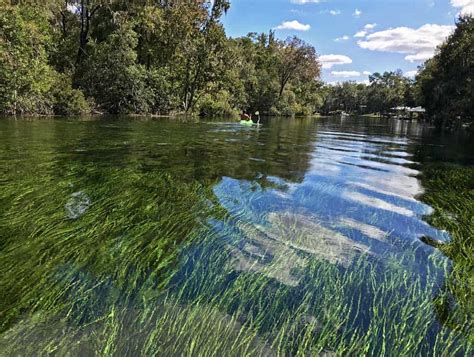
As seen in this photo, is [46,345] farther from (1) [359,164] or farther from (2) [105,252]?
(1) [359,164]

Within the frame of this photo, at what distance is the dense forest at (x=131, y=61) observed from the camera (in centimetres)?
2711

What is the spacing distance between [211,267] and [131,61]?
120 ft

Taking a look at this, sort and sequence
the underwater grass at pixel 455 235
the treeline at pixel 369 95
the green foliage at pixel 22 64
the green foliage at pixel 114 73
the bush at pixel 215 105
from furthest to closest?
the treeline at pixel 369 95 → the bush at pixel 215 105 → the green foliage at pixel 114 73 → the green foliage at pixel 22 64 → the underwater grass at pixel 455 235

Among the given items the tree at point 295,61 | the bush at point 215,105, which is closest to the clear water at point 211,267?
the bush at point 215,105

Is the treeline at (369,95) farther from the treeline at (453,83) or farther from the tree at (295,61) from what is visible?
the treeline at (453,83)

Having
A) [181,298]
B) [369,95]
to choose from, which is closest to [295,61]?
[369,95]

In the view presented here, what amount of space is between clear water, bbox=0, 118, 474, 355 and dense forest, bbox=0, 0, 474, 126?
2208cm

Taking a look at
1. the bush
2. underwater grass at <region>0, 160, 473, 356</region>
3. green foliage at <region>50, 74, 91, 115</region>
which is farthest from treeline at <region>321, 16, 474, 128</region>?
green foliage at <region>50, 74, 91, 115</region>

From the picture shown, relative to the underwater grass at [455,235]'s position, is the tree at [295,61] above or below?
above

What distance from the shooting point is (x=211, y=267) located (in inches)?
172

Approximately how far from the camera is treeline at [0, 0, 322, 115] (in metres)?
27.8

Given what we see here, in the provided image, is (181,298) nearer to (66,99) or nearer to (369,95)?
(66,99)

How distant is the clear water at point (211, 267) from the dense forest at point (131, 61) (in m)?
22.1

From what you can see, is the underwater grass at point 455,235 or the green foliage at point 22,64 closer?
the underwater grass at point 455,235
